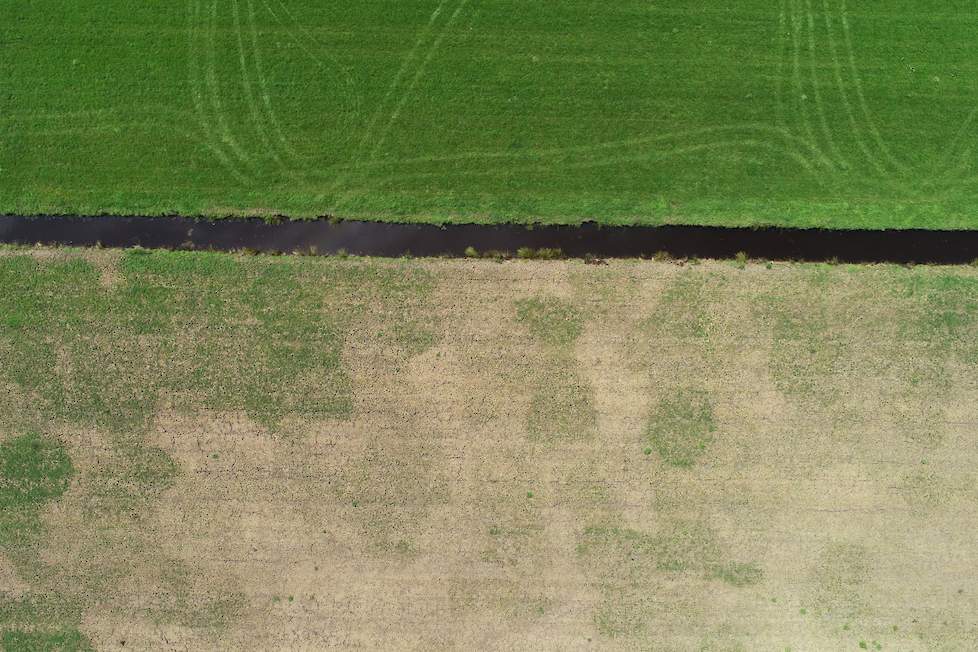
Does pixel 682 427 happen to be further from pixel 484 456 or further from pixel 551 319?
pixel 484 456

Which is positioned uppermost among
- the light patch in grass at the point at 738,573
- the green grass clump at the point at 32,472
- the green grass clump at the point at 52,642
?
the green grass clump at the point at 32,472

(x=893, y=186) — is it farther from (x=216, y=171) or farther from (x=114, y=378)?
(x=114, y=378)

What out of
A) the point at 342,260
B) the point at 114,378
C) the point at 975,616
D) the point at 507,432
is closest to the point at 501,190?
the point at 342,260

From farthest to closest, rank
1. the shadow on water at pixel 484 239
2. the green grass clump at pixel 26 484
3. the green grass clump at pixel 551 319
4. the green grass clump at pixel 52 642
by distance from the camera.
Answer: the shadow on water at pixel 484 239
the green grass clump at pixel 551 319
the green grass clump at pixel 26 484
the green grass clump at pixel 52 642

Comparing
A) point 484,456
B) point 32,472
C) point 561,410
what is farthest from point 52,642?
point 561,410

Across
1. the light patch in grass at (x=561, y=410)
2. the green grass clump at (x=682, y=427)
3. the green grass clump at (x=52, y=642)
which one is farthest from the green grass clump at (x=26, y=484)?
the green grass clump at (x=682, y=427)

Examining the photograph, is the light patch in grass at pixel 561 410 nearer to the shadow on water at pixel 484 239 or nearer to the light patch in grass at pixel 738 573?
the shadow on water at pixel 484 239
